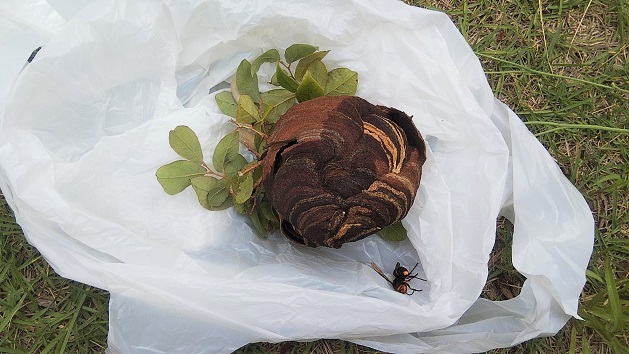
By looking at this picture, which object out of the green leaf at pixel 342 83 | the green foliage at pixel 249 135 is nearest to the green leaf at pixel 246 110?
the green foliage at pixel 249 135

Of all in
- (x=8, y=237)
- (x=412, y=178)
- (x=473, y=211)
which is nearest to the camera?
(x=412, y=178)

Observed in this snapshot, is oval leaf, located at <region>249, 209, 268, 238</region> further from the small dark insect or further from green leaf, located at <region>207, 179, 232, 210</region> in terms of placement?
the small dark insect

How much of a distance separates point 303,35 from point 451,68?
215 mm

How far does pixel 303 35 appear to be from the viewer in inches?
36.0

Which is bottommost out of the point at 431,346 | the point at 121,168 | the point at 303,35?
the point at 431,346

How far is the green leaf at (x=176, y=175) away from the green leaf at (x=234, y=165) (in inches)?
1.5

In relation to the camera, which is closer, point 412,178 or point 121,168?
point 412,178

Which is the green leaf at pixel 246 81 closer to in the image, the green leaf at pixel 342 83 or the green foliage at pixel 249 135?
the green foliage at pixel 249 135

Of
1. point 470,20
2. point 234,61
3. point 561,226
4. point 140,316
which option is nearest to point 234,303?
point 140,316

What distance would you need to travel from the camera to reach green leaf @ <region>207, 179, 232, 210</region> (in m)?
0.86

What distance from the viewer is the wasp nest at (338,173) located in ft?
2.40

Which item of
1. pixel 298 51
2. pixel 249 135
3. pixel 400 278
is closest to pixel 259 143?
pixel 249 135

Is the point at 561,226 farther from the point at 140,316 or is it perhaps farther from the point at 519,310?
the point at 140,316

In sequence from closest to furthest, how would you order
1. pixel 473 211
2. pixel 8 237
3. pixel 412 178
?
pixel 412 178
pixel 473 211
pixel 8 237
